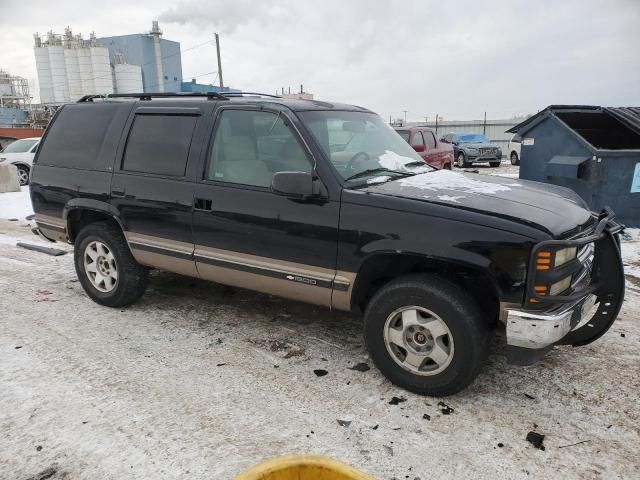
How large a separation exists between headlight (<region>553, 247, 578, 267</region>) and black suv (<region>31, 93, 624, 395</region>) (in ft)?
0.04

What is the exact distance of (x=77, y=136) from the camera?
4734mm

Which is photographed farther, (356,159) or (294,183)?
(356,159)

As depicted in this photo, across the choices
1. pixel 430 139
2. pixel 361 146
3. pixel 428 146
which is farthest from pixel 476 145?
pixel 361 146

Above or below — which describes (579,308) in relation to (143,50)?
below

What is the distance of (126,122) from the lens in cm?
442

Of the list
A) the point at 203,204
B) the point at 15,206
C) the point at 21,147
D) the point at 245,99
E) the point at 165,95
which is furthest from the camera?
the point at 21,147

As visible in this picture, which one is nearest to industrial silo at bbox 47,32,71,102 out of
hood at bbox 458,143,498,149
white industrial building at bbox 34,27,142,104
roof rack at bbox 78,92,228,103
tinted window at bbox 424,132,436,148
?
white industrial building at bbox 34,27,142,104

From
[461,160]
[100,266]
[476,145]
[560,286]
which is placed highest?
[476,145]

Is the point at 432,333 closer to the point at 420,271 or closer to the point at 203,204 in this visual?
the point at 420,271

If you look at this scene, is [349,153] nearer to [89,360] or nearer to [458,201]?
[458,201]

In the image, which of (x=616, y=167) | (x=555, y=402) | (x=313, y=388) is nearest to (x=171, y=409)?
(x=313, y=388)

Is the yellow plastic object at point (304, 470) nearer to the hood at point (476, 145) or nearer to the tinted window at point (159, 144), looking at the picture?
the tinted window at point (159, 144)

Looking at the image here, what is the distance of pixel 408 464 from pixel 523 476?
0.57 m

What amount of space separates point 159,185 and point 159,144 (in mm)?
370
